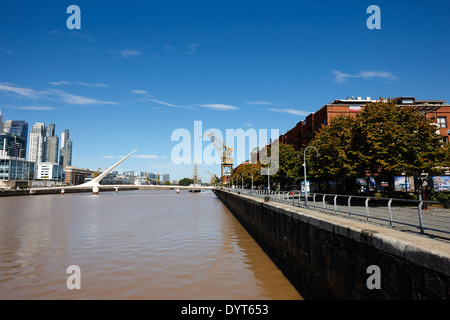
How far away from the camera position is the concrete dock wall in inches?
205

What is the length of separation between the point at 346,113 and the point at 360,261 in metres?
65.3

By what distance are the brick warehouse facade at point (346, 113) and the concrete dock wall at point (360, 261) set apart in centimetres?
4329

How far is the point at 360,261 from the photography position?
24.0 ft

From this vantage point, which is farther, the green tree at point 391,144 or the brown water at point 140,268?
the green tree at point 391,144

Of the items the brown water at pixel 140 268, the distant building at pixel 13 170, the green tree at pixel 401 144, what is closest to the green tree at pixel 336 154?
the green tree at pixel 401 144

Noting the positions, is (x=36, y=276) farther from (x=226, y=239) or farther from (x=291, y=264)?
(x=226, y=239)

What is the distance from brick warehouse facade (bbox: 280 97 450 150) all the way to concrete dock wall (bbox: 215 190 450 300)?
1704 inches

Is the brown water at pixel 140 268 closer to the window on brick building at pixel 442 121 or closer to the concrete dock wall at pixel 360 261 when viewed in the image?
the concrete dock wall at pixel 360 261

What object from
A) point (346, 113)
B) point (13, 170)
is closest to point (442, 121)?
point (346, 113)

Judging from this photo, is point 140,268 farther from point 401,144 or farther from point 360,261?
point 401,144

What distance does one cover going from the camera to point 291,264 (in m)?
13.3

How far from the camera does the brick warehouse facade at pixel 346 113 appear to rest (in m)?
53.5

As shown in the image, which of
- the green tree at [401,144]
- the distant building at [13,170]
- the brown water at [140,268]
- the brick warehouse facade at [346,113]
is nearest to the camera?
the brown water at [140,268]
